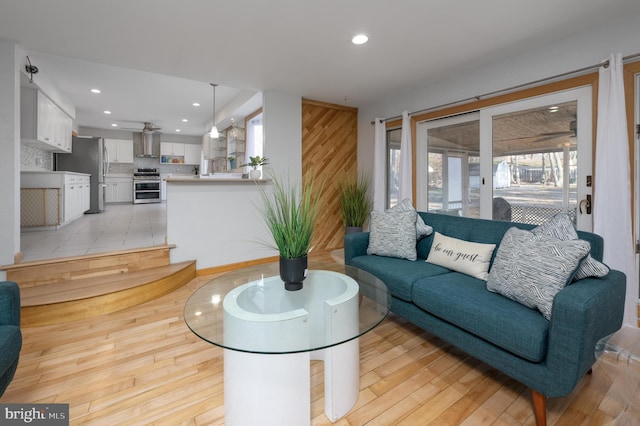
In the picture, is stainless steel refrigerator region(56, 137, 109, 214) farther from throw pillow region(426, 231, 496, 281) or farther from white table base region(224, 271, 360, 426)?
throw pillow region(426, 231, 496, 281)

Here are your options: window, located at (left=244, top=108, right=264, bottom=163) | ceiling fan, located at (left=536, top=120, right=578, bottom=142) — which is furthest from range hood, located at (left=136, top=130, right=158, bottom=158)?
ceiling fan, located at (left=536, top=120, right=578, bottom=142)

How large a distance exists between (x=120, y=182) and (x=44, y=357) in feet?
27.5

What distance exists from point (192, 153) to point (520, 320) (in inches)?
403

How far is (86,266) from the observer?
3041mm

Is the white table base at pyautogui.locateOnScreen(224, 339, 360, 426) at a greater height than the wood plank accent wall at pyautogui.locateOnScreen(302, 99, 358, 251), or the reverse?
the wood plank accent wall at pyautogui.locateOnScreen(302, 99, 358, 251)

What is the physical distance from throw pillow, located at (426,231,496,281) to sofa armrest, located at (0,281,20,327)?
2585 mm

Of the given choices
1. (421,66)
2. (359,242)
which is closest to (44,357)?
(359,242)

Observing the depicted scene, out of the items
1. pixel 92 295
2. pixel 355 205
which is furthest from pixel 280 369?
pixel 355 205

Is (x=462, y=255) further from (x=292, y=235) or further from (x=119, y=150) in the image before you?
(x=119, y=150)

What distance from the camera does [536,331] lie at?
1.38m

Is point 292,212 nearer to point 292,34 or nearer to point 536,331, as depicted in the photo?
point 536,331

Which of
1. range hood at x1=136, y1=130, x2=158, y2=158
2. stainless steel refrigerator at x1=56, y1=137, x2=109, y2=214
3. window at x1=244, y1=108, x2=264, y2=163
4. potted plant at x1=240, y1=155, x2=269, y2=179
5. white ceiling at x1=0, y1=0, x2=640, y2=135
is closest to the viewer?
white ceiling at x1=0, y1=0, x2=640, y2=135

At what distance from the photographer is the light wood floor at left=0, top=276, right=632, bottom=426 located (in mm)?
1457

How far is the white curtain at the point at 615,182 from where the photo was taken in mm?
2309
